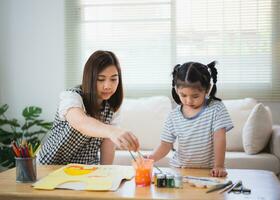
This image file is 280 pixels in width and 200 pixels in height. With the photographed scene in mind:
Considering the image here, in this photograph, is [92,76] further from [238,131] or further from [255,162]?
[238,131]

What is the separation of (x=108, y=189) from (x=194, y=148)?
0.69 metres

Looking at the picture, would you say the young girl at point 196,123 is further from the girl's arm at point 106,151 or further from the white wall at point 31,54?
the white wall at point 31,54

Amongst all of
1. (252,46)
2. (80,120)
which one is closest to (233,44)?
(252,46)

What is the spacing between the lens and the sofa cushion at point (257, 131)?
3107 mm

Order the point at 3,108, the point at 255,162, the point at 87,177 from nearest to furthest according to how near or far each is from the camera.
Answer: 1. the point at 87,177
2. the point at 255,162
3. the point at 3,108

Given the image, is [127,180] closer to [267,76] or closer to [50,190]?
[50,190]

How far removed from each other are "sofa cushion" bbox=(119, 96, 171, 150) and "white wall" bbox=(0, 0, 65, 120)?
2.84 feet

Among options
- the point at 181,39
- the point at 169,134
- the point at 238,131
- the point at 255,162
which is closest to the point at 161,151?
the point at 169,134

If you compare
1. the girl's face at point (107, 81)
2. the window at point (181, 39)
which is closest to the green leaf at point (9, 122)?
the window at point (181, 39)

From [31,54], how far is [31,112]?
0.64 metres

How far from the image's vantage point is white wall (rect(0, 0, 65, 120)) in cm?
417

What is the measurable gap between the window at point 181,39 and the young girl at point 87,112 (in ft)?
6.71

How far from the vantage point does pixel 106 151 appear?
197cm

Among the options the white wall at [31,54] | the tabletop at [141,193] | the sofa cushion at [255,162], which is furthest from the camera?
the white wall at [31,54]
